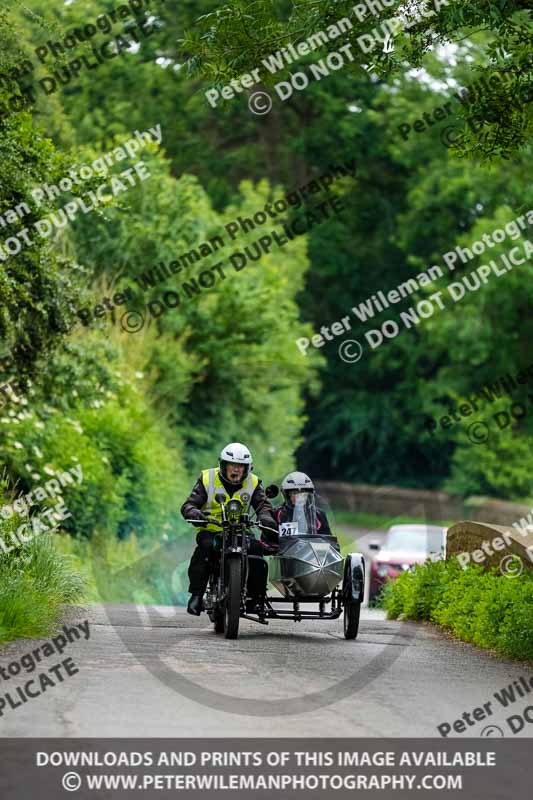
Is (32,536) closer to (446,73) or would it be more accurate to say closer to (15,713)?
(15,713)

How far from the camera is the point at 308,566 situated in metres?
13.9

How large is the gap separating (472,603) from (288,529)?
2.31 m

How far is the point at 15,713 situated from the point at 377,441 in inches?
1963

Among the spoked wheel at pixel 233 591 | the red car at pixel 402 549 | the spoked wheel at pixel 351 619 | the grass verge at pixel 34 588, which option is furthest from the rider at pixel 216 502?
the red car at pixel 402 549

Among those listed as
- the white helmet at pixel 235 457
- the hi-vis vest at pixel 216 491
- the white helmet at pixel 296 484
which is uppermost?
the white helmet at pixel 235 457

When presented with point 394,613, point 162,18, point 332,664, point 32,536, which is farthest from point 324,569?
point 162,18

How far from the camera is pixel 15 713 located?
9.12 meters

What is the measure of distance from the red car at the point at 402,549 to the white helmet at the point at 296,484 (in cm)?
1197

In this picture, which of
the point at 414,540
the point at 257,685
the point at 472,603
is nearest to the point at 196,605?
the point at 472,603

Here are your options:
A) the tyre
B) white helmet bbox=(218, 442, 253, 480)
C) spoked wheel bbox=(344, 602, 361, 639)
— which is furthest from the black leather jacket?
spoked wheel bbox=(344, 602, 361, 639)

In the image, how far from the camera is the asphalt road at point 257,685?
29.2ft

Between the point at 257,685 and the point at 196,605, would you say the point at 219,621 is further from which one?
the point at 257,685

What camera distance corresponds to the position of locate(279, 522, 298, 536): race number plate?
1445 centimetres

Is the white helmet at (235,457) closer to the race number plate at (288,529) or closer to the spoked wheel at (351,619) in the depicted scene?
the race number plate at (288,529)
